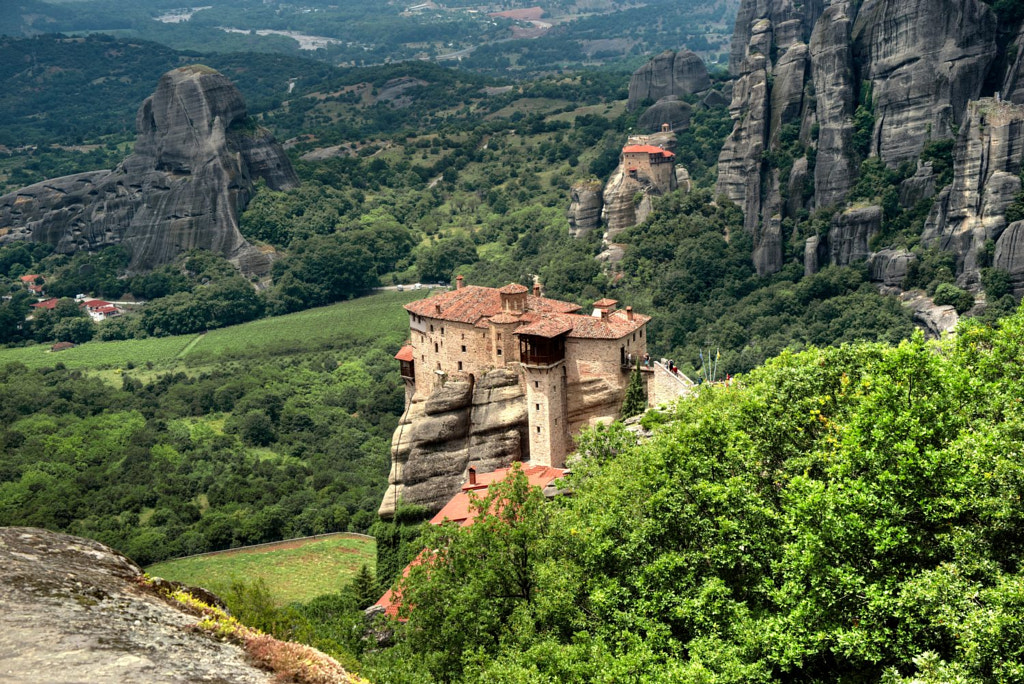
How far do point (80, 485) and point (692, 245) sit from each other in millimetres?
60670

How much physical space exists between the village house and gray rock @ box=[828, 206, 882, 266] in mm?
49401

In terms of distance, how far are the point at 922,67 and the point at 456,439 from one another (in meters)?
65.5

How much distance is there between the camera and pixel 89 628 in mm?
19406

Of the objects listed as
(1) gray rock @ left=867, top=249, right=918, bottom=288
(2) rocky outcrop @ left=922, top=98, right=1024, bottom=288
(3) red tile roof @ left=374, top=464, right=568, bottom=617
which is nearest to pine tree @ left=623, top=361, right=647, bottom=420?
(3) red tile roof @ left=374, top=464, right=568, bottom=617

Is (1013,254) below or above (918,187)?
below

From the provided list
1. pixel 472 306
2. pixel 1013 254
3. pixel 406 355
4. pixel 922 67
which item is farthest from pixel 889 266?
pixel 472 306

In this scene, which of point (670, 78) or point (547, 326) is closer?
point (547, 326)

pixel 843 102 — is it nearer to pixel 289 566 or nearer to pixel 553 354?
pixel 553 354

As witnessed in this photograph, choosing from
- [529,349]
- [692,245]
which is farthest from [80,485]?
[692,245]

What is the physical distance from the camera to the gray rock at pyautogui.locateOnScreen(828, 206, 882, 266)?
101 meters

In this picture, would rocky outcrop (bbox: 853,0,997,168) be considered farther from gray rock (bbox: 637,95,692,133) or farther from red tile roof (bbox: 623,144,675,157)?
gray rock (bbox: 637,95,692,133)

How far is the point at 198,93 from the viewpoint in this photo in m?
166

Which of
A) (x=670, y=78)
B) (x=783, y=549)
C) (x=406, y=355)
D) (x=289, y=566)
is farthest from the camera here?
(x=670, y=78)

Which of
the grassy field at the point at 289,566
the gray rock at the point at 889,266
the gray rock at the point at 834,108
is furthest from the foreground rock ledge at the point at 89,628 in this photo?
the gray rock at the point at 834,108
